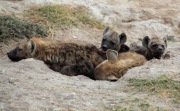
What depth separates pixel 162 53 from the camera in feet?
24.6

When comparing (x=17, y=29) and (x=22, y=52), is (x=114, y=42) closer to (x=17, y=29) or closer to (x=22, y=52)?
(x=22, y=52)

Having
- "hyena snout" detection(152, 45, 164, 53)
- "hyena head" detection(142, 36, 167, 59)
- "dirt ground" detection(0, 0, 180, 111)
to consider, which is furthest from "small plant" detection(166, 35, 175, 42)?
"hyena snout" detection(152, 45, 164, 53)

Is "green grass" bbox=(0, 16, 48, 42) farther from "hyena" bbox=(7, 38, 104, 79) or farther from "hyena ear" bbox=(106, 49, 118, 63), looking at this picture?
"hyena ear" bbox=(106, 49, 118, 63)

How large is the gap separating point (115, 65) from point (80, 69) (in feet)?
1.79

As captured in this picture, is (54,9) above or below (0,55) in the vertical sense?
above

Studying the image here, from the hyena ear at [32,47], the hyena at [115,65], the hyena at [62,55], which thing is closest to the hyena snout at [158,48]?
the hyena at [115,65]

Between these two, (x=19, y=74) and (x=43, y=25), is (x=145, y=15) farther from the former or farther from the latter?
(x=19, y=74)

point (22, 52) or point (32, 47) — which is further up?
point (32, 47)

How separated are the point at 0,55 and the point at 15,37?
29.8 inches

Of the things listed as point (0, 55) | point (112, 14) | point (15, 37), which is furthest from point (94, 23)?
point (0, 55)

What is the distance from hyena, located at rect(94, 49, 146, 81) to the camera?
632cm

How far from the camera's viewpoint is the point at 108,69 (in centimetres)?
637

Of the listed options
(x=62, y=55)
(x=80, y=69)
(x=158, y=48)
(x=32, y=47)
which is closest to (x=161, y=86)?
(x=80, y=69)

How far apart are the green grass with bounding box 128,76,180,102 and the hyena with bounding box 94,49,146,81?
53 centimetres
